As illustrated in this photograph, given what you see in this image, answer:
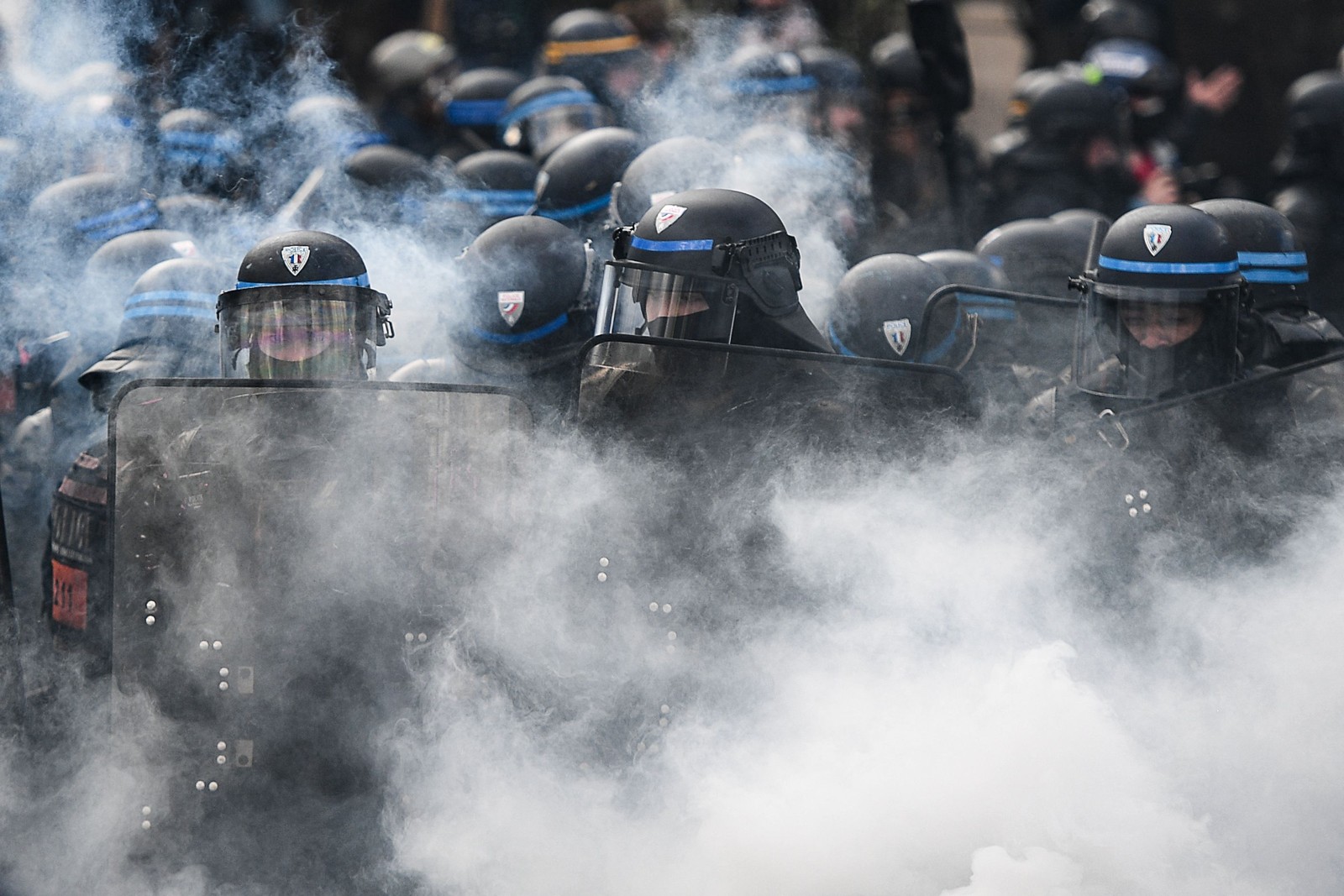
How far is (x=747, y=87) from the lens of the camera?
7.31 m

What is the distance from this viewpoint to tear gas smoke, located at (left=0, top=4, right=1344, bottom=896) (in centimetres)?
381

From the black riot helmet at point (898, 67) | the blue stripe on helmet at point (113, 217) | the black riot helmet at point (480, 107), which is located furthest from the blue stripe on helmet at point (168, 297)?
the black riot helmet at point (898, 67)

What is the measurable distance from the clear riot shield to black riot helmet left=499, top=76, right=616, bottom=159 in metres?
3.61

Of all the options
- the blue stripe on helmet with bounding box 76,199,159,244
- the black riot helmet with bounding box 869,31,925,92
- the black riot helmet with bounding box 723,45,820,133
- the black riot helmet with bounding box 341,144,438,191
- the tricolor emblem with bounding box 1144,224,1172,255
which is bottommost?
the blue stripe on helmet with bounding box 76,199,159,244

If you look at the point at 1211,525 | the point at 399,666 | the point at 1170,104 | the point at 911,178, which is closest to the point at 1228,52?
the point at 1170,104

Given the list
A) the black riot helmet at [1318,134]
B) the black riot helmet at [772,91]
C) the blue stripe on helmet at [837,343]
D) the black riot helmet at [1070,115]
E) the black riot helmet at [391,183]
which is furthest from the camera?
the black riot helmet at [1070,115]

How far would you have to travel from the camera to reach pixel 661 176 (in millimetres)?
5586

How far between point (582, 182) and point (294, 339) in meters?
1.95

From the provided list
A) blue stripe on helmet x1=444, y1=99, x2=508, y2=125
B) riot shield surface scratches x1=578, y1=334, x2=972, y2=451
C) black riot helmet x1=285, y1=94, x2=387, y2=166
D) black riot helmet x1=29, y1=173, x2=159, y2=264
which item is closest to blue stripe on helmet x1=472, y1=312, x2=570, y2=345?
riot shield surface scratches x1=578, y1=334, x2=972, y2=451

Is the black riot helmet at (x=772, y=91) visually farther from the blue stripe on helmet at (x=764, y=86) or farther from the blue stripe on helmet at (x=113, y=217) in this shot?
the blue stripe on helmet at (x=113, y=217)

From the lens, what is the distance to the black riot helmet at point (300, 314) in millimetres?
4312

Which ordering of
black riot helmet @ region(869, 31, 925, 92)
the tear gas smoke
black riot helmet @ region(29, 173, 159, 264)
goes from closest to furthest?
the tear gas smoke
black riot helmet @ region(29, 173, 159, 264)
black riot helmet @ region(869, 31, 925, 92)

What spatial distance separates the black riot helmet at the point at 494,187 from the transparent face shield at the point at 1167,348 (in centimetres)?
302

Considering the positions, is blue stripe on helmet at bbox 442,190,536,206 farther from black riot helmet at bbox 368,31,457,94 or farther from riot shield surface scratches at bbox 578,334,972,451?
black riot helmet at bbox 368,31,457,94
